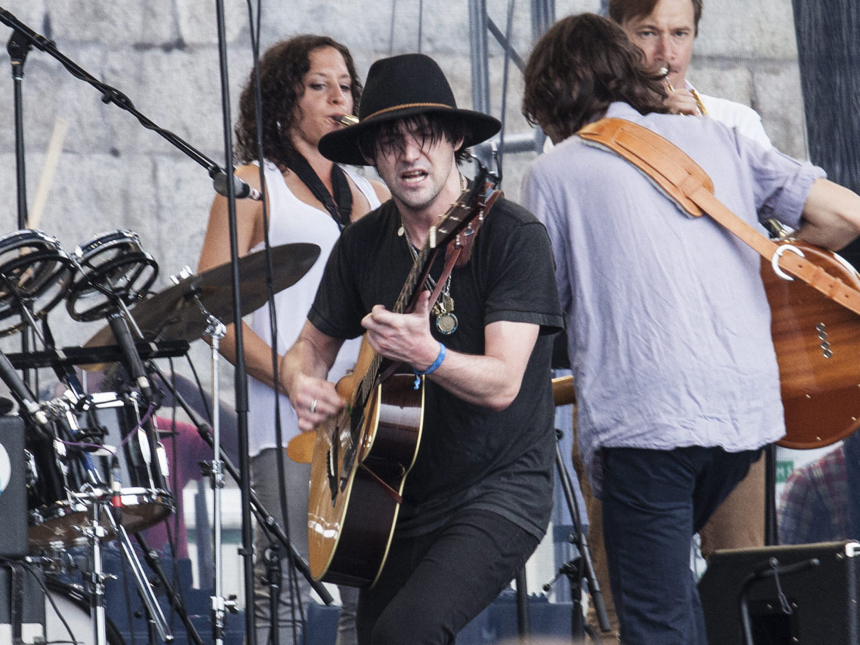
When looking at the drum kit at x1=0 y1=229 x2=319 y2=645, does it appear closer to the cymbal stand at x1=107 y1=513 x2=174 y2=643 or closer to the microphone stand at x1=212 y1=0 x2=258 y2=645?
the cymbal stand at x1=107 y1=513 x2=174 y2=643

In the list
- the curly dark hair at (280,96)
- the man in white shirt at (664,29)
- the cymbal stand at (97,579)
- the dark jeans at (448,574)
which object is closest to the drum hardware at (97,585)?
the cymbal stand at (97,579)

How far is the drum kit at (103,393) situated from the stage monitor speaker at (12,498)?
0.27 meters

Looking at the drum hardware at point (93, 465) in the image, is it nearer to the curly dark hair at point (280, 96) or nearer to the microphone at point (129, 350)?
the microphone at point (129, 350)

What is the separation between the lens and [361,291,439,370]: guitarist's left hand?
85.4 inches

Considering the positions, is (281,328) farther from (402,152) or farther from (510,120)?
(510,120)

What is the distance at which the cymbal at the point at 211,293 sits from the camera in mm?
3107

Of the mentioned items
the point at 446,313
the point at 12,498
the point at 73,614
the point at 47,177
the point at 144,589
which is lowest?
the point at 73,614

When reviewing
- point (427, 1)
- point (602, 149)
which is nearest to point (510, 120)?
point (427, 1)

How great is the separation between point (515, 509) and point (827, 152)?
3246 millimetres

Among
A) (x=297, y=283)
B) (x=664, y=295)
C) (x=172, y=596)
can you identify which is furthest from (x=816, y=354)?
(x=172, y=596)

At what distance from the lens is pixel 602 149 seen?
2.72m

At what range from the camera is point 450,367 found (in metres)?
2.23

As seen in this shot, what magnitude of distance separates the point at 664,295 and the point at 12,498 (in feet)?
5.09

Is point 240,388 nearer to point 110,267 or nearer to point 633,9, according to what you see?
point 110,267
